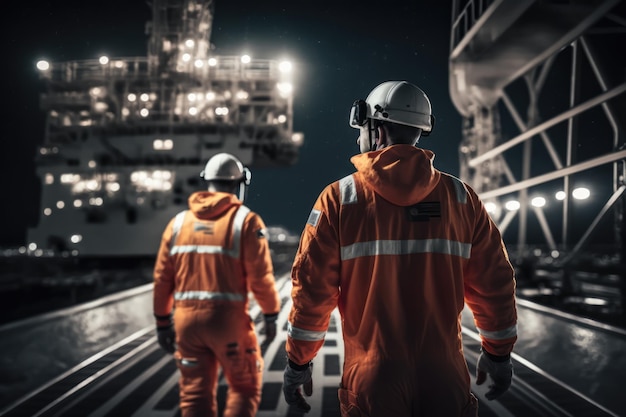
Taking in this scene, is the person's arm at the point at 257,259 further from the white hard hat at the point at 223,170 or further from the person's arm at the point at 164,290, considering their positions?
the person's arm at the point at 164,290

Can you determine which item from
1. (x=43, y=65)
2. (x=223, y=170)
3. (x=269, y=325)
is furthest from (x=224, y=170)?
(x=43, y=65)

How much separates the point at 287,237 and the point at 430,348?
287 ft

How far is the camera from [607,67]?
851cm

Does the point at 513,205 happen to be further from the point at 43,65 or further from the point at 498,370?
the point at 43,65

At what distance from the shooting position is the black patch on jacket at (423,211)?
1.96 meters

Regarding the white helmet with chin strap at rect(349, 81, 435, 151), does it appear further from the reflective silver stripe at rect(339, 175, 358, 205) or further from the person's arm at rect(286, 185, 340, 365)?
the person's arm at rect(286, 185, 340, 365)

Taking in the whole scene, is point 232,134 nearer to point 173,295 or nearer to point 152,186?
point 152,186

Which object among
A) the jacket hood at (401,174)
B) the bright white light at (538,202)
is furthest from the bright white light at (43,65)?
the jacket hood at (401,174)

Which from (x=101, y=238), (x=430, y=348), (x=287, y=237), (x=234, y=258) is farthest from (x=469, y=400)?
(x=287, y=237)

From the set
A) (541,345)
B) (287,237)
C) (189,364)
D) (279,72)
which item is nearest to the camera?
(189,364)

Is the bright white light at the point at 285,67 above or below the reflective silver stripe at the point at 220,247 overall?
above

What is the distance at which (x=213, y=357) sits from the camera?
330 cm

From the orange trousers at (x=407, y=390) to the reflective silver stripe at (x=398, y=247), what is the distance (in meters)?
0.44

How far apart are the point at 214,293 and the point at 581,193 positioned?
27.3 ft
